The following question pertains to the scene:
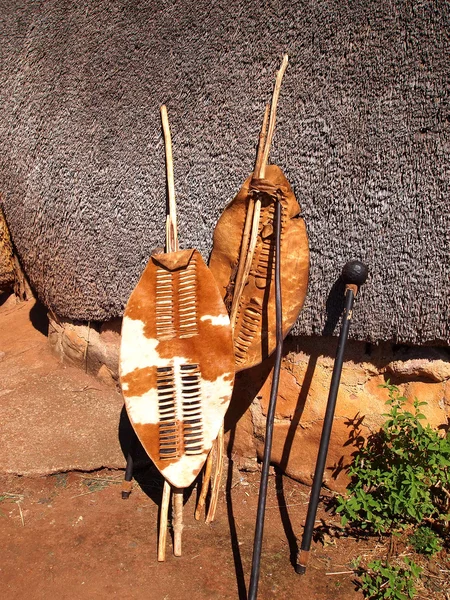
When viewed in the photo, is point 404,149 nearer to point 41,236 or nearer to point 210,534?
point 210,534

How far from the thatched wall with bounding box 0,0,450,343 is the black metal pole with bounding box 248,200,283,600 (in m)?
0.24

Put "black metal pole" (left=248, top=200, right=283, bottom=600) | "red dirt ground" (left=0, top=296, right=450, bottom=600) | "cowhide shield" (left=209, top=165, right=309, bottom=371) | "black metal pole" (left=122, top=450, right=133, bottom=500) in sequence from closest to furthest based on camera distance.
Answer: "black metal pole" (left=248, top=200, right=283, bottom=600) → "red dirt ground" (left=0, top=296, right=450, bottom=600) → "cowhide shield" (left=209, top=165, right=309, bottom=371) → "black metal pole" (left=122, top=450, right=133, bottom=500)

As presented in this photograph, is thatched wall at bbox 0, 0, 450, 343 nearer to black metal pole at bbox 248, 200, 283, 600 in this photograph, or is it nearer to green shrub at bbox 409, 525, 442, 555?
black metal pole at bbox 248, 200, 283, 600

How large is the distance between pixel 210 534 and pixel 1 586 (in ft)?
2.66

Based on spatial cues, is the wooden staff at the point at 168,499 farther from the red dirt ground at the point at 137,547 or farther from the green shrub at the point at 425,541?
the green shrub at the point at 425,541

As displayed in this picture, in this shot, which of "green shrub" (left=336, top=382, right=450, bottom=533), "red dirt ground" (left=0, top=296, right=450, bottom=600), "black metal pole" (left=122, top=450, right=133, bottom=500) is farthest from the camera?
"black metal pole" (left=122, top=450, right=133, bottom=500)

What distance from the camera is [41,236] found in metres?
3.42

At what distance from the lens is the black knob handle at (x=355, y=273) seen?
2.19 meters

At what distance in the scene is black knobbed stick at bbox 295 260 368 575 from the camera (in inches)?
84.7

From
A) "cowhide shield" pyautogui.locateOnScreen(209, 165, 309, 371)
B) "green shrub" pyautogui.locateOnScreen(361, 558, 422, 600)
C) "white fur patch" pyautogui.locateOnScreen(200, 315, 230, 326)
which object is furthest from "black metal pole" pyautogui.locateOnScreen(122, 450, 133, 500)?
"green shrub" pyautogui.locateOnScreen(361, 558, 422, 600)

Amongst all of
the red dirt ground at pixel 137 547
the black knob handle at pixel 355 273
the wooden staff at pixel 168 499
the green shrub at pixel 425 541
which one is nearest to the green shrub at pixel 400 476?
the green shrub at pixel 425 541

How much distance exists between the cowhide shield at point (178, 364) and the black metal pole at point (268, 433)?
203 millimetres

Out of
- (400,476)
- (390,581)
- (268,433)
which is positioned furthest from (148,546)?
(400,476)

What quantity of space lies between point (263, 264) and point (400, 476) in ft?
3.29
